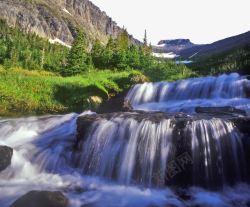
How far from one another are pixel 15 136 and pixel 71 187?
7232 mm

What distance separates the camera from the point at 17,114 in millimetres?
28844

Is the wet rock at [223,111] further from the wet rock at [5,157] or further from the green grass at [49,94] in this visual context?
the green grass at [49,94]

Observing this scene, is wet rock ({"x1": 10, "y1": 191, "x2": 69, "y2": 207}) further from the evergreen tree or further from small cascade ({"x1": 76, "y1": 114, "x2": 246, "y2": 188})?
the evergreen tree

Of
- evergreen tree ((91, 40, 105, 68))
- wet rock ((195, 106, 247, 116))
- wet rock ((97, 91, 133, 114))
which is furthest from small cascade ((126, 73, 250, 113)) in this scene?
evergreen tree ((91, 40, 105, 68))

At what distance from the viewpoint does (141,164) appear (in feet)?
52.2

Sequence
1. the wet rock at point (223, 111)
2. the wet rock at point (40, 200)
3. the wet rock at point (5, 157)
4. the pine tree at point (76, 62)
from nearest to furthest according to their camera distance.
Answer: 1. the wet rock at point (40, 200)
2. the wet rock at point (5, 157)
3. the wet rock at point (223, 111)
4. the pine tree at point (76, 62)

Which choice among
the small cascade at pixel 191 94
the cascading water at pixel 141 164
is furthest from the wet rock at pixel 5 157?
the small cascade at pixel 191 94

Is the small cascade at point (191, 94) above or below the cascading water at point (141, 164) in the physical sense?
above

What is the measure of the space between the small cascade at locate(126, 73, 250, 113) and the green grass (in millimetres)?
4001

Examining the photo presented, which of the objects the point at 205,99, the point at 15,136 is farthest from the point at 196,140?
the point at 205,99

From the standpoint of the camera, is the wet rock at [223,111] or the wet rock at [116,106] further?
the wet rock at [116,106]

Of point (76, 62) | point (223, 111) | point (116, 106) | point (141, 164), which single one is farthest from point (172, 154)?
point (76, 62)

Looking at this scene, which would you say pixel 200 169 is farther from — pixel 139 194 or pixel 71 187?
pixel 71 187

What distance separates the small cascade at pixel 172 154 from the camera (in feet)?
50.5
